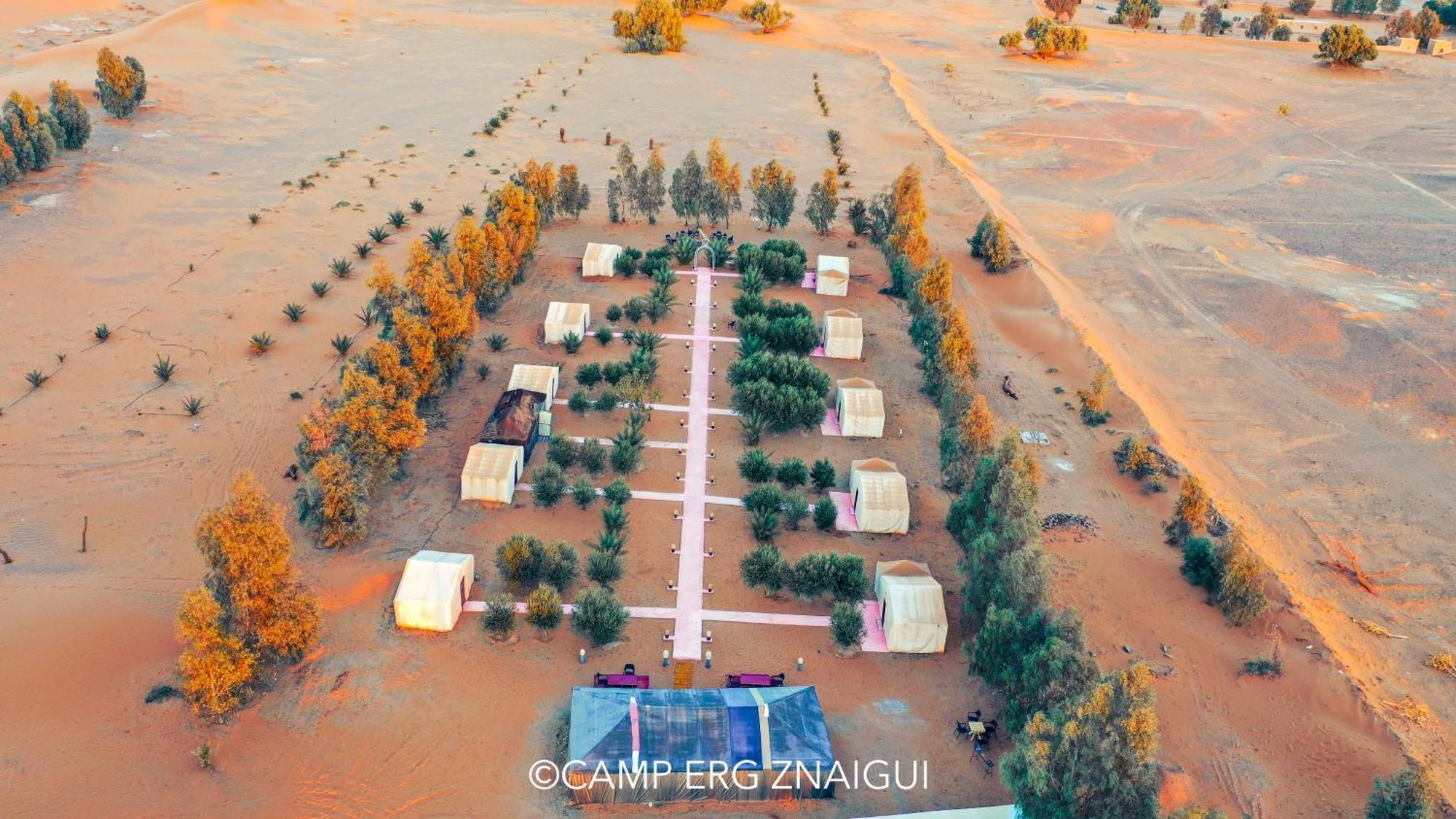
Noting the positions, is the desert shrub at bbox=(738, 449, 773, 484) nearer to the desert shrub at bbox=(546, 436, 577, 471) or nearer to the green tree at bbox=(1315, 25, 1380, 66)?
the desert shrub at bbox=(546, 436, 577, 471)

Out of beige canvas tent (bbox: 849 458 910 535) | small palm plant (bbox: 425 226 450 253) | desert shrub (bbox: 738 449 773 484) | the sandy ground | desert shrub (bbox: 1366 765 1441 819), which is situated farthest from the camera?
small palm plant (bbox: 425 226 450 253)

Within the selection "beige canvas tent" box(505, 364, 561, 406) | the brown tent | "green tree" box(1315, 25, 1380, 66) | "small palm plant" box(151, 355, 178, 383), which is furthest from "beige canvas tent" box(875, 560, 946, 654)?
"green tree" box(1315, 25, 1380, 66)

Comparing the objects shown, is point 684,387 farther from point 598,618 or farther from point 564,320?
point 598,618

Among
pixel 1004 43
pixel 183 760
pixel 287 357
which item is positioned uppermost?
pixel 1004 43

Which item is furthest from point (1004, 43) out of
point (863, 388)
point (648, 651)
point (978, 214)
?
point (648, 651)

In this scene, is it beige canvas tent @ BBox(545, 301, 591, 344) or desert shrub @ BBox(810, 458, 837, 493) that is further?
beige canvas tent @ BBox(545, 301, 591, 344)

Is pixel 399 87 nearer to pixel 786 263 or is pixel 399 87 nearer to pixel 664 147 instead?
pixel 664 147

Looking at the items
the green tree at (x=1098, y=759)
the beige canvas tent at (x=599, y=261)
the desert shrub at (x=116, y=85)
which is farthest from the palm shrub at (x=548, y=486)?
the desert shrub at (x=116, y=85)

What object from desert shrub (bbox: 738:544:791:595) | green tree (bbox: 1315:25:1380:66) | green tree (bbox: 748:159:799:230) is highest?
green tree (bbox: 1315:25:1380:66)
